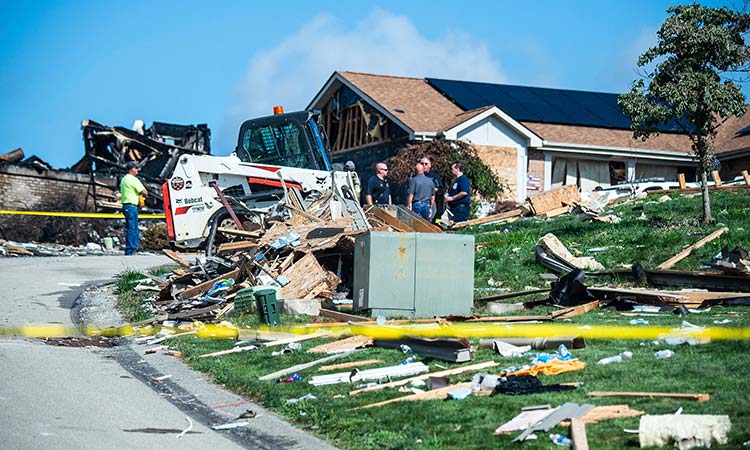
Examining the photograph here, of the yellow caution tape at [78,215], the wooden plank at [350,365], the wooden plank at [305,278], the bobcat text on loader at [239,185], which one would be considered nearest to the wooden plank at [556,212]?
the bobcat text on loader at [239,185]

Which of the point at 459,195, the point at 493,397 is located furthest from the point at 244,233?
the point at 493,397

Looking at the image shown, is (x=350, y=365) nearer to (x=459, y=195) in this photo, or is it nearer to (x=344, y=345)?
(x=344, y=345)

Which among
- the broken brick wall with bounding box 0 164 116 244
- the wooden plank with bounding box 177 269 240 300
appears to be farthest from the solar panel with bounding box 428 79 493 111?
the wooden plank with bounding box 177 269 240 300

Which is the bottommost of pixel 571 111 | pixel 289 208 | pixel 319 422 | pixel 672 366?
pixel 319 422

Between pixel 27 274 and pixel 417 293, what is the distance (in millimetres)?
9051

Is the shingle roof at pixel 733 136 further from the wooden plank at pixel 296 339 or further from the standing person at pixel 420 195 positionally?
the wooden plank at pixel 296 339

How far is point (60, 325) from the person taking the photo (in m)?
12.9

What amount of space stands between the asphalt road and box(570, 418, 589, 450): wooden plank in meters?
1.79

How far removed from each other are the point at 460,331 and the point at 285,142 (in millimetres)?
9545

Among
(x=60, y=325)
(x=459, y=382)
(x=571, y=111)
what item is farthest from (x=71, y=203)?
(x=459, y=382)

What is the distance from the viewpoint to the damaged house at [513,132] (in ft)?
104

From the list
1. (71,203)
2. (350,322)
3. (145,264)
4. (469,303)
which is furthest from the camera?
(71,203)

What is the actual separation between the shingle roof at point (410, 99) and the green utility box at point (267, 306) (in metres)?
19.2

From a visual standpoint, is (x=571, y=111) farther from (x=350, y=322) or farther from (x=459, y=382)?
(x=459, y=382)
